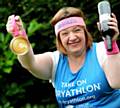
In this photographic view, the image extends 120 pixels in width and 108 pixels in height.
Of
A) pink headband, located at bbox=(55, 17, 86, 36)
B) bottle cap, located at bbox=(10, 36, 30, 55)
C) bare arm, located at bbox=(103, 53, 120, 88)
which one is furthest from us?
pink headband, located at bbox=(55, 17, 86, 36)

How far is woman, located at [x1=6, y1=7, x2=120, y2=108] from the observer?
477cm

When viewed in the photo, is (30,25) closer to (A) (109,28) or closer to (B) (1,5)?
(B) (1,5)

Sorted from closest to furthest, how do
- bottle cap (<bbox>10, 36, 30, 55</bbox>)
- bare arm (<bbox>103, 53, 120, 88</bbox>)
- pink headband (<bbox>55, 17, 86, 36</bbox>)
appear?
bare arm (<bbox>103, 53, 120, 88</bbox>) < bottle cap (<bbox>10, 36, 30, 55</bbox>) < pink headband (<bbox>55, 17, 86, 36</bbox>)

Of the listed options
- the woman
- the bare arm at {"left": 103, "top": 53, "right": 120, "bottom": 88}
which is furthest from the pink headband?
the bare arm at {"left": 103, "top": 53, "right": 120, "bottom": 88}

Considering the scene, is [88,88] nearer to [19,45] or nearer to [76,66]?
[76,66]

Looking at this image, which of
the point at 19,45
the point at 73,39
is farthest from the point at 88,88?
the point at 19,45

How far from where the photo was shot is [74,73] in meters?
4.87

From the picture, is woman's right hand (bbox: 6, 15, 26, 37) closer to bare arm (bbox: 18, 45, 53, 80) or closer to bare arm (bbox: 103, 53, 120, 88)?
bare arm (bbox: 18, 45, 53, 80)

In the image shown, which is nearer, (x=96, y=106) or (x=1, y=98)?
(x=96, y=106)

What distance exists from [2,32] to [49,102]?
1.01 m

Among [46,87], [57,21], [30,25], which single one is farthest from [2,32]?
[57,21]

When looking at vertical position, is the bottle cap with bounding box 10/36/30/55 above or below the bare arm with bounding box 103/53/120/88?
above

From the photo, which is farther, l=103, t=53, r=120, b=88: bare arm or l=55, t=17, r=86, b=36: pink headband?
l=55, t=17, r=86, b=36: pink headband

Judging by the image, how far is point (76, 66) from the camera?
16.1 feet
